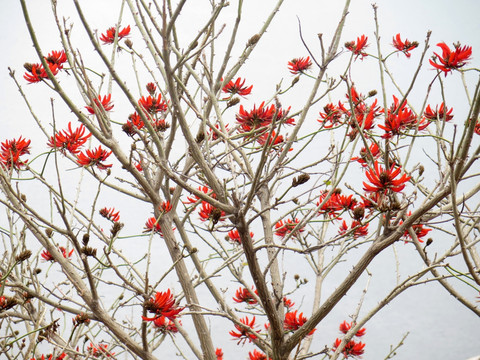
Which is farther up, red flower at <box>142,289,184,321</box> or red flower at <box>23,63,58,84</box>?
A: red flower at <box>23,63,58,84</box>

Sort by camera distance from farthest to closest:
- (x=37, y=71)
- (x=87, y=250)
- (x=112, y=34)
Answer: (x=112, y=34) < (x=37, y=71) < (x=87, y=250)

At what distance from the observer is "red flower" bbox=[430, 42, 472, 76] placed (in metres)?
1.03

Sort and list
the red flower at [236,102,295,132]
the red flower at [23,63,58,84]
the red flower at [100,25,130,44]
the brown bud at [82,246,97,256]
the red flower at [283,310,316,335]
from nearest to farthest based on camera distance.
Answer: the brown bud at [82,246,97,256] → the red flower at [236,102,295,132] → the red flower at [23,63,58,84] → the red flower at [283,310,316,335] → the red flower at [100,25,130,44]

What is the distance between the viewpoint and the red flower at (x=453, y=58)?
103cm

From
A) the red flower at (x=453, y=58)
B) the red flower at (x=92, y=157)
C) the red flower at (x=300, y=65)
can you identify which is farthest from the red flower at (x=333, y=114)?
the red flower at (x=92, y=157)

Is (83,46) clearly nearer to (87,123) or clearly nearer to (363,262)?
(87,123)

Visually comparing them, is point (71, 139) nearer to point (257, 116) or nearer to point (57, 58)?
point (57, 58)

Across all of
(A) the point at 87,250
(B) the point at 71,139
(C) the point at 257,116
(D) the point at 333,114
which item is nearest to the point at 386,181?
(C) the point at 257,116

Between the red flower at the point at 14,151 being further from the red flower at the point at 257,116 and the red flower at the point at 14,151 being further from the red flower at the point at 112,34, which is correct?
the red flower at the point at 257,116

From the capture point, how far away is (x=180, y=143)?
421 cm

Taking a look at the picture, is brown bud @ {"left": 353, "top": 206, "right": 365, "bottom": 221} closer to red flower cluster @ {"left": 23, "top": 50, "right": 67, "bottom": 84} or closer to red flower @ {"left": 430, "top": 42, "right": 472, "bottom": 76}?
red flower @ {"left": 430, "top": 42, "right": 472, "bottom": 76}

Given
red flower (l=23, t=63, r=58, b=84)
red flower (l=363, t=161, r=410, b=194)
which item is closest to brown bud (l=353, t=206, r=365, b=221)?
red flower (l=363, t=161, r=410, b=194)

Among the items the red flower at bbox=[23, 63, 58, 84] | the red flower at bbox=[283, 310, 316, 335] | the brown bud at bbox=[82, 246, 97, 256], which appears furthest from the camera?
the red flower at bbox=[283, 310, 316, 335]

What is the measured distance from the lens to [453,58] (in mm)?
1043
